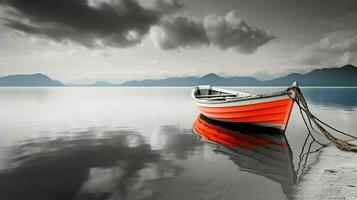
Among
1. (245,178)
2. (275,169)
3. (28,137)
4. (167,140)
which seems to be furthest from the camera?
(28,137)

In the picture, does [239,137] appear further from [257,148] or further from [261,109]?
[257,148]

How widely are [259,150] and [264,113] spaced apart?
13.5 feet

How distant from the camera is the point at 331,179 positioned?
23.8ft

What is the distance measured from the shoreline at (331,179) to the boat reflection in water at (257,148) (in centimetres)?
43

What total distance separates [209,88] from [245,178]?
849 inches

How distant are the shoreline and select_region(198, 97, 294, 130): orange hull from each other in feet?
15.0

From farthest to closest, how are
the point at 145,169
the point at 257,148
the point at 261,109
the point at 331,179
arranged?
the point at 261,109, the point at 257,148, the point at 145,169, the point at 331,179

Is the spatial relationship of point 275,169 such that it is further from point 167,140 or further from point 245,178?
point 167,140

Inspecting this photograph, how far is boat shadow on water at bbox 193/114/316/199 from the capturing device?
8.25m

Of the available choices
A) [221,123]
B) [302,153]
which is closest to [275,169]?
[302,153]

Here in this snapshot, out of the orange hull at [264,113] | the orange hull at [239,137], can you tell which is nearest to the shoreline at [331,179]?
the orange hull at [239,137]

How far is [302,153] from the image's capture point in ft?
37.0

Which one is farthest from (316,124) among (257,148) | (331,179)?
(331,179)

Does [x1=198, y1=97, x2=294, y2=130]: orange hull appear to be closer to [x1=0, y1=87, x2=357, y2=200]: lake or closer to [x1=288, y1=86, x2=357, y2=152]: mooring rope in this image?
[x1=288, y1=86, x2=357, y2=152]: mooring rope
